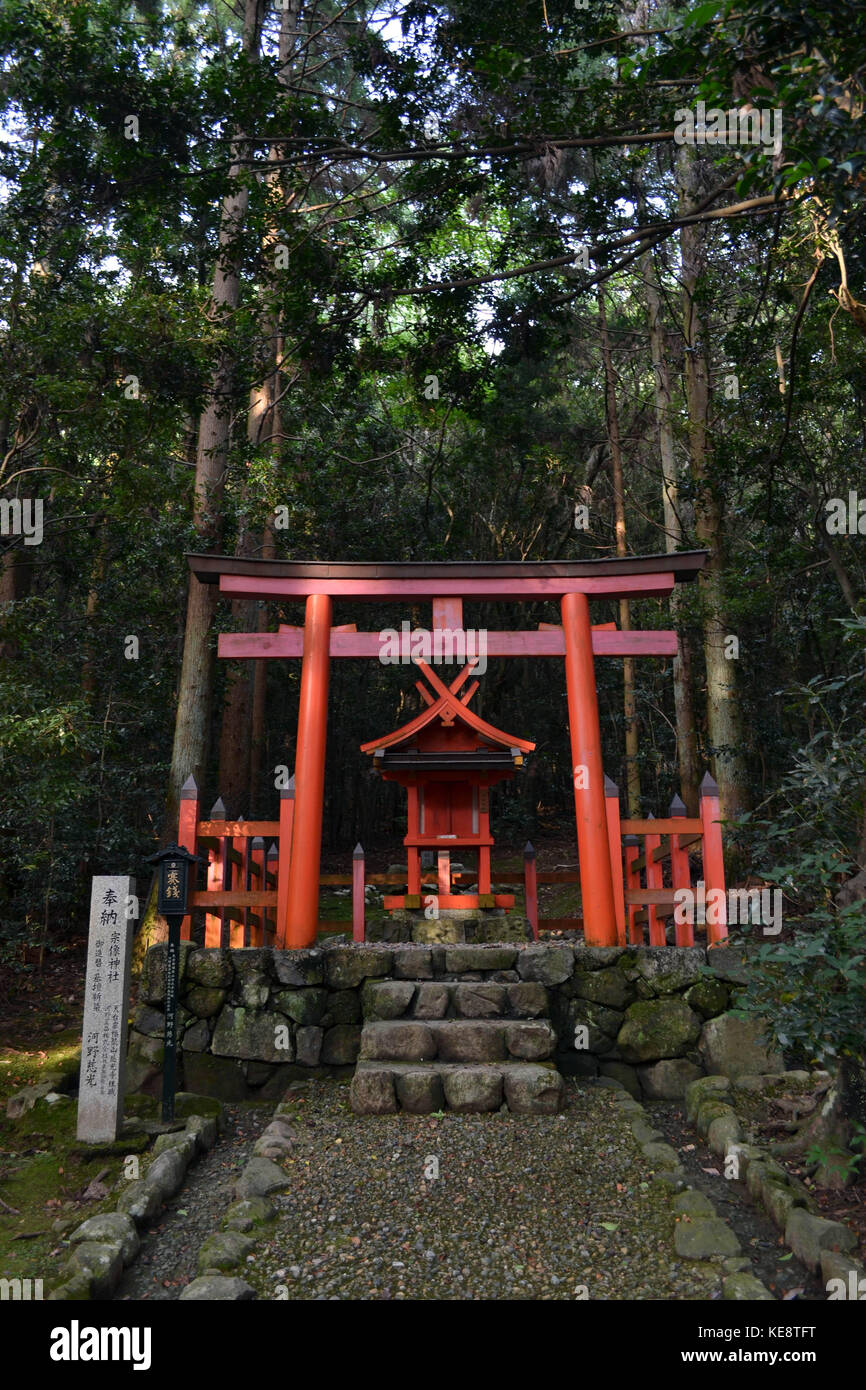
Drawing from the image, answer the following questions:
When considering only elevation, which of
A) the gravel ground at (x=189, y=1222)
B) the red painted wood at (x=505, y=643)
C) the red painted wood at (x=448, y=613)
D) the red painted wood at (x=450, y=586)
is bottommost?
the gravel ground at (x=189, y=1222)

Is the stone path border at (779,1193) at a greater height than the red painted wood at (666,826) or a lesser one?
lesser

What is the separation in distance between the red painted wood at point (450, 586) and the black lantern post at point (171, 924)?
8.31ft

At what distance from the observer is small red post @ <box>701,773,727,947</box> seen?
6.41 metres

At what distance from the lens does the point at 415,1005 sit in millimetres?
6000

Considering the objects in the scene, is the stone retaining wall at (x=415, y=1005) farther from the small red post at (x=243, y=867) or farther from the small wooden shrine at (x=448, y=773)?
the small wooden shrine at (x=448, y=773)

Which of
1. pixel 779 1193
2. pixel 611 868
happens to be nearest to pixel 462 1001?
pixel 611 868

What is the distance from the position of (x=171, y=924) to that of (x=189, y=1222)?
1.98 metres

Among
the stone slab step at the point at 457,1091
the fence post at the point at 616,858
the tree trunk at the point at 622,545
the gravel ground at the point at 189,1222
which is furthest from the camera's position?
the tree trunk at the point at 622,545

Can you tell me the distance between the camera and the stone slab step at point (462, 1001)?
593 cm

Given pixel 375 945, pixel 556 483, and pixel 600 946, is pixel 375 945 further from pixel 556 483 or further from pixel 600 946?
pixel 556 483

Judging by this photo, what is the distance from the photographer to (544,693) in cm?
2089

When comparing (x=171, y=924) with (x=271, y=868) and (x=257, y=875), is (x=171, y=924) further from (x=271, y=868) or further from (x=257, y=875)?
(x=271, y=868)

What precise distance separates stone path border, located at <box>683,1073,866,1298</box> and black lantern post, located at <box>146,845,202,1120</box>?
11.2 feet

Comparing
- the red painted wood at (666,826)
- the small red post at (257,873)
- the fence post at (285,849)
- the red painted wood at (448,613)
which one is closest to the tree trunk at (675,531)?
the red painted wood at (448,613)
